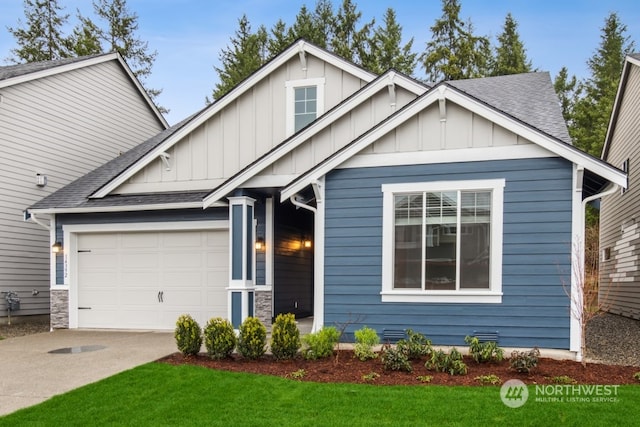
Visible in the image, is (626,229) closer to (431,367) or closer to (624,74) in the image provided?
(624,74)

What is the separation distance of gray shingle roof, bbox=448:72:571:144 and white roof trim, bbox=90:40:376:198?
2.41 metres

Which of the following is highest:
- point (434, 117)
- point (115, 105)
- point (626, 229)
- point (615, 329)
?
point (115, 105)

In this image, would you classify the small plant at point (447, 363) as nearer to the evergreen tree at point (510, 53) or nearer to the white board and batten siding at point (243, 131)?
the white board and batten siding at point (243, 131)

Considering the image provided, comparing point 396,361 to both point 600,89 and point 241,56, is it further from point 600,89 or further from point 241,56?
point 600,89

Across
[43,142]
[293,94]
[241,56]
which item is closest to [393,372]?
[293,94]

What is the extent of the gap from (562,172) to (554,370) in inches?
106

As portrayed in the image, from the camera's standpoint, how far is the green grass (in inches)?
197

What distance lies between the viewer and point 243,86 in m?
11.1

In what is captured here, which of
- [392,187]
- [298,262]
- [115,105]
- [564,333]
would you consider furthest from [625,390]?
[115,105]

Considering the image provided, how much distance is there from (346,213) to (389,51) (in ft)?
70.8

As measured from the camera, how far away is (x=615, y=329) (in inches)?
431

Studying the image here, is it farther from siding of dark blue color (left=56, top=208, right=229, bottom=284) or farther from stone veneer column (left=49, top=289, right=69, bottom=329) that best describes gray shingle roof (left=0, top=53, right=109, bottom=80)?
stone veneer column (left=49, top=289, right=69, bottom=329)

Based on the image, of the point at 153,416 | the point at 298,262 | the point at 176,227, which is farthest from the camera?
the point at 298,262

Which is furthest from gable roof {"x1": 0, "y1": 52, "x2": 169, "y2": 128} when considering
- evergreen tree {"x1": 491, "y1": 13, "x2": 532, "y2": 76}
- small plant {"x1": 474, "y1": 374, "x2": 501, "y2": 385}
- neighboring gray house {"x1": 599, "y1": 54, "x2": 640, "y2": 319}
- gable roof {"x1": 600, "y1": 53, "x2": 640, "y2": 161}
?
evergreen tree {"x1": 491, "y1": 13, "x2": 532, "y2": 76}
